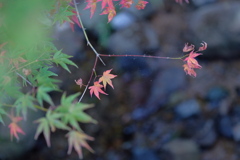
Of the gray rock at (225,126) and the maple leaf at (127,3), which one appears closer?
the maple leaf at (127,3)

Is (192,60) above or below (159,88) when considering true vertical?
above

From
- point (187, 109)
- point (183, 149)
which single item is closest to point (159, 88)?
point (187, 109)

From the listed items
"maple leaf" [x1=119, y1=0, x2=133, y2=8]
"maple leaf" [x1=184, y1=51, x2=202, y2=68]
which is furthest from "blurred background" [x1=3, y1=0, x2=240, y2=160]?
"maple leaf" [x1=184, y1=51, x2=202, y2=68]

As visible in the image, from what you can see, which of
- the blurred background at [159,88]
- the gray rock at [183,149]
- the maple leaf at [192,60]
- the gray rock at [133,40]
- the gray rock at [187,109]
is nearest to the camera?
the maple leaf at [192,60]

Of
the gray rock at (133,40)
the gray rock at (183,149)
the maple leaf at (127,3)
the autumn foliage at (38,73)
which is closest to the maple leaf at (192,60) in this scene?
the autumn foliage at (38,73)

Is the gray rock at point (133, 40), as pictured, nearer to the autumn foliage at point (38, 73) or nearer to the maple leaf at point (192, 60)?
the autumn foliage at point (38, 73)

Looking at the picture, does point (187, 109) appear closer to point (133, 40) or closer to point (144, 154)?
point (144, 154)

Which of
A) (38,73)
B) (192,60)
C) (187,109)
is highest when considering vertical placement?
(38,73)

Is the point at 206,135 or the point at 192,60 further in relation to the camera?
the point at 206,135
